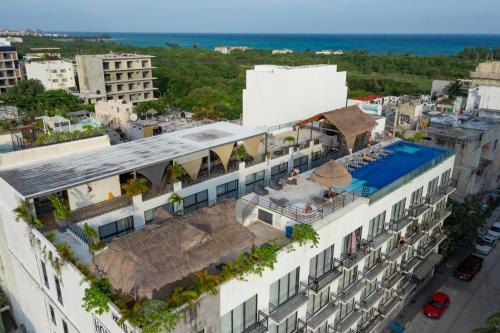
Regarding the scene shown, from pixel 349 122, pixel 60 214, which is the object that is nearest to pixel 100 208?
pixel 60 214

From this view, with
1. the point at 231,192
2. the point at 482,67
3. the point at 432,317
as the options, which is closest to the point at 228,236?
the point at 231,192

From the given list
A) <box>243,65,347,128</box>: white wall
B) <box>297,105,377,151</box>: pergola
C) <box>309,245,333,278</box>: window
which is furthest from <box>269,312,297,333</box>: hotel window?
<box>243,65,347,128</box>: white wall

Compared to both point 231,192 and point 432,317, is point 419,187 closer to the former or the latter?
point 432,317

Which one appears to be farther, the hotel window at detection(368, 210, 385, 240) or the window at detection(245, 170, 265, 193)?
the window at detection(245, 170, 265, 193)

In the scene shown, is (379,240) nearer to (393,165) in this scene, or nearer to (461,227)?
(393,165)

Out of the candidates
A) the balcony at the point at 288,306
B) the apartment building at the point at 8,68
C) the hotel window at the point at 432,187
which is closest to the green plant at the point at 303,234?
the balcony at the point at 288,306

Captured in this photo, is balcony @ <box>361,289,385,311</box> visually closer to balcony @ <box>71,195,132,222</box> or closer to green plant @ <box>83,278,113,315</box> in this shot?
balcony @ <box>71,195,132,222</box>
